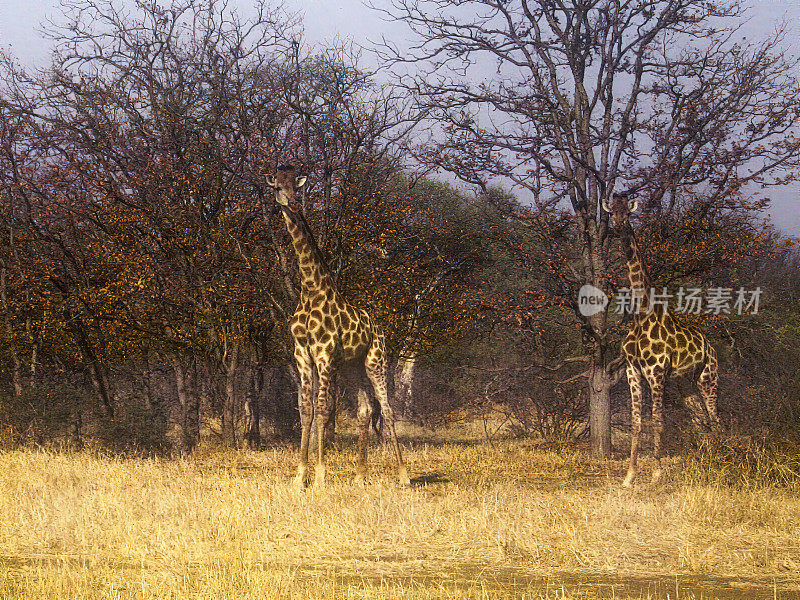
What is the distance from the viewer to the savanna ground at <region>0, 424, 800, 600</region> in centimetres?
705

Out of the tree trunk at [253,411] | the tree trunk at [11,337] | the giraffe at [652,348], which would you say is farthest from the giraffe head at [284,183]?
the tree trunk at [253,411]

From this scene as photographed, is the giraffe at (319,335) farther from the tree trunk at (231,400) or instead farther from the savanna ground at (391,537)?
the tree trunk at (231,400)

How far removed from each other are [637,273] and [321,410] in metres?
5.62

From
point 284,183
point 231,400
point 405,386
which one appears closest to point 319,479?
point 284,183

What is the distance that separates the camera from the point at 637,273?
13.5 meters

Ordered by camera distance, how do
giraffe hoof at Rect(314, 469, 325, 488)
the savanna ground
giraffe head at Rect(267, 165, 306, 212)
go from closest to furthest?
the savanna ground
giraffe hoof at Rect(314, 469, 325, 488)
giraffe head at Rect(267, 165, 306, 212)

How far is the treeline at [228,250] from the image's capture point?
1609 centimetres

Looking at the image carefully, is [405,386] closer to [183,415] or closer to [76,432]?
[183,415]

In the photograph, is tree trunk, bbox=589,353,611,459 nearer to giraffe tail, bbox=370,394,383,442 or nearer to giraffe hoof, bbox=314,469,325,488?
giraffe tail, bbox=370,394,383,442

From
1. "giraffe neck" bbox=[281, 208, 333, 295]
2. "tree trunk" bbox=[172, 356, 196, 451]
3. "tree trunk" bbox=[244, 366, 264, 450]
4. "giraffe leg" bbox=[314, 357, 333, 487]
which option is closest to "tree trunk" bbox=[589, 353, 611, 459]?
"giraffe leg" bbox=[314, 357, 333, 487]

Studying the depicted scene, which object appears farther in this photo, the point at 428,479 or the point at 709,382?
the point at 709,382

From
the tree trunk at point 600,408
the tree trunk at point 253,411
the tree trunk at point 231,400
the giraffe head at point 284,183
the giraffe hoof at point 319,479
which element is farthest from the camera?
the tree trunk at point 253,411

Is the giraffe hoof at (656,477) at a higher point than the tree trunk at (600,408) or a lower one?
lower

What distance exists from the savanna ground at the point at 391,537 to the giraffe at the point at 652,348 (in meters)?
1.28
